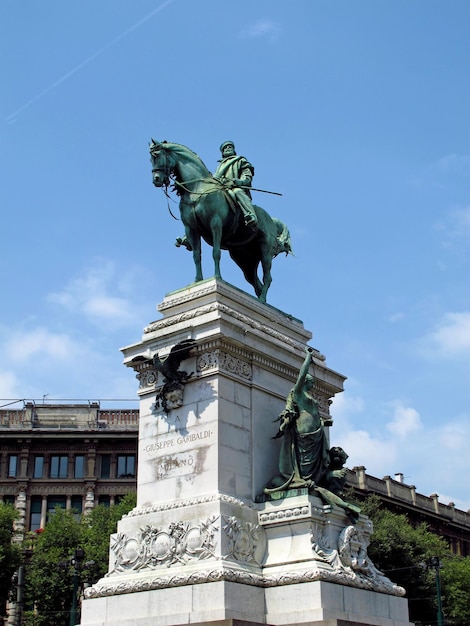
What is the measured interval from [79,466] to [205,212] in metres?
51.9

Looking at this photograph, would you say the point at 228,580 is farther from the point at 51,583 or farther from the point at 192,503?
the point at 51,583

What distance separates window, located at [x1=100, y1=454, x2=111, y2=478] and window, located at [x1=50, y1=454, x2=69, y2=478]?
2.68m

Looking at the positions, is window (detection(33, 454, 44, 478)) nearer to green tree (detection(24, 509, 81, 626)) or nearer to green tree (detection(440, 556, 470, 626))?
green tree (detection(24, 509, 81, 626))

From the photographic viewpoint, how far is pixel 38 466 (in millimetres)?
69625

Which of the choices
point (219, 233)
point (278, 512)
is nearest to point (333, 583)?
point (278, 512)

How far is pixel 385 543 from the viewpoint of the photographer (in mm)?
47344

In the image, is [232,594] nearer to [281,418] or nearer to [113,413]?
[281,418]

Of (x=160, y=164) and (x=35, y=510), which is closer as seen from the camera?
(x=160, y=164)

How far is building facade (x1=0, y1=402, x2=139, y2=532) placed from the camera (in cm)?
6831

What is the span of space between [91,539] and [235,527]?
35.8 meters

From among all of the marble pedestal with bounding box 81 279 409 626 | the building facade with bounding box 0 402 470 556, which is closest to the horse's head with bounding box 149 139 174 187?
the marble pedestal with bounding box 81 279 409 626

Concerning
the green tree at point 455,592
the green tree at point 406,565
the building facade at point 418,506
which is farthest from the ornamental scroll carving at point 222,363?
the building facade at point 418,506

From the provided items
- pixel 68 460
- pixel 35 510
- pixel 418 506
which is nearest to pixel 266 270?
pixel 68 460

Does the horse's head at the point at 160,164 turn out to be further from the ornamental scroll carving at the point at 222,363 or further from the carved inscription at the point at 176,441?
the carved inscription at the point at 176,441
